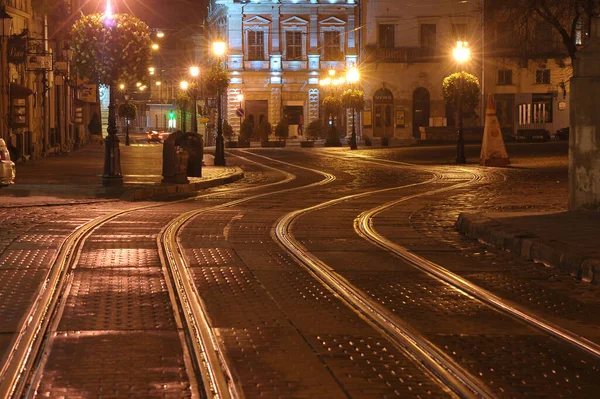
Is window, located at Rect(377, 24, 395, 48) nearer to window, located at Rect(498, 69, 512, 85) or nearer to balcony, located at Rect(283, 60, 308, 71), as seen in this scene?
balcony, located at Rect(283, 60, 308, 71)

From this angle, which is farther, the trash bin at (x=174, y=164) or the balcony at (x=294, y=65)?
the balcony at (x=294, y=65)

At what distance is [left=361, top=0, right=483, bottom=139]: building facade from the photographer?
245ft

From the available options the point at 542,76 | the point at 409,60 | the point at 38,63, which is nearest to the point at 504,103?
the point at 542,76

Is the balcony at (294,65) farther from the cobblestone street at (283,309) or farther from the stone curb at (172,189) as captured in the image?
the cobblestone street at (283,309)

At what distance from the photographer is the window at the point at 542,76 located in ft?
242

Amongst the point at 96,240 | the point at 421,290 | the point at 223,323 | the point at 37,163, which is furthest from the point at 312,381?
the point at 37,163

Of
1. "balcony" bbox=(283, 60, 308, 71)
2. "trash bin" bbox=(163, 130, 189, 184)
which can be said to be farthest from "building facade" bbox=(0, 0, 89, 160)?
"balcony" bbox=(283, 60, 308, 71)

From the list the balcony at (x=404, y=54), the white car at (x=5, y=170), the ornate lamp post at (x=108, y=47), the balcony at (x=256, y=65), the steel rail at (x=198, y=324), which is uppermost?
the balcony at (x=404, y=54)

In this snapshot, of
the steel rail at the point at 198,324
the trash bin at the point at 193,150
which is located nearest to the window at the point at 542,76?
the trash bin at the point at 193,150

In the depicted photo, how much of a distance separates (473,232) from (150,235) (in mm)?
4439

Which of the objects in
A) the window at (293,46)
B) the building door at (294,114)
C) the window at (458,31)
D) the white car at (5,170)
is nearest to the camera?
the white car at (5,170)

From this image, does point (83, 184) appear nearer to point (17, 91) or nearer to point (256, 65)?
point (17, 91)

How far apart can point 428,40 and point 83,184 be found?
5389 cm

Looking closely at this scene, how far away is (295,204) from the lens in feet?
66.8
